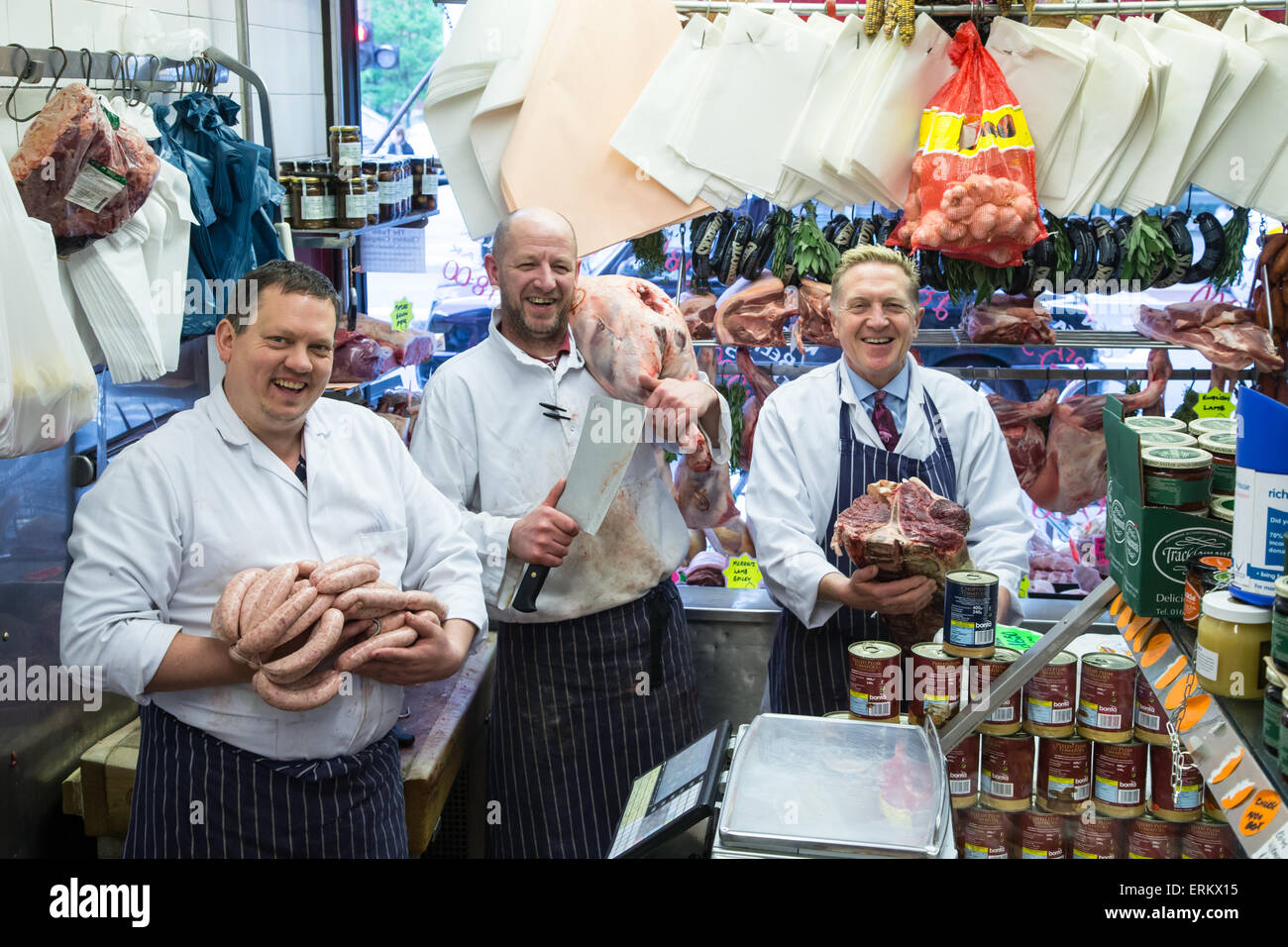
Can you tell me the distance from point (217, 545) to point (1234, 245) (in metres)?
3.63

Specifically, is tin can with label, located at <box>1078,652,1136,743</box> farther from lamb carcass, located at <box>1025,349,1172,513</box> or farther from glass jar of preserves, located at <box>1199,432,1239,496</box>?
lamb carcass, located at <box>1025,349,1172,513</box>

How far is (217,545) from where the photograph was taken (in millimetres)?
2559

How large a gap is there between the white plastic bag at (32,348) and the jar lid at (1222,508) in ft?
6.63

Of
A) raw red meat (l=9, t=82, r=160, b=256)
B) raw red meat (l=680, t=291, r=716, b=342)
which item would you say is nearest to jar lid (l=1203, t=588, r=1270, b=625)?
raw red meat (l=9, t=82, r=160, b=256)

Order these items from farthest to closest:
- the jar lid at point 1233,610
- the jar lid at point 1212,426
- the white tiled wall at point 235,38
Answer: the white tiled wall at point 235,38, the jar lid at point 1212,426, the jar lid at point 1233,610

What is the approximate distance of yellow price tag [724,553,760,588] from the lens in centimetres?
463

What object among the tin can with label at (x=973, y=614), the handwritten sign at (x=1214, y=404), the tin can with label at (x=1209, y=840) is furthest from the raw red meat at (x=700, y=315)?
the tin can with label at (x=1209, y=840)

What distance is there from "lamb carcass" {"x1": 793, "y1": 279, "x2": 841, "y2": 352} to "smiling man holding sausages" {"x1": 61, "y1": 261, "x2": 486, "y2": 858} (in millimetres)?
2059

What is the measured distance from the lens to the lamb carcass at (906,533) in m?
2.96

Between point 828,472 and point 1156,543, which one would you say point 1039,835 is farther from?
point 828,472

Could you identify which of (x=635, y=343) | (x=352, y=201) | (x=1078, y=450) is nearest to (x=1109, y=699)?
(x=635, y=343)

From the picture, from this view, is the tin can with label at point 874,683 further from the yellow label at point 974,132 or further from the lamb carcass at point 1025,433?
the lamb carcass at point 1025,433
